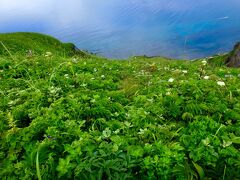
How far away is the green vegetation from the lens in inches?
204

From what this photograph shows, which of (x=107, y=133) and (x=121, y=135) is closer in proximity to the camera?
(x=107, y=133)

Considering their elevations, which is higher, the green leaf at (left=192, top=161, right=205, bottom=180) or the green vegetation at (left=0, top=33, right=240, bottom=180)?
the green vegetation at (left=0, top=33, right=240, bottom=180)

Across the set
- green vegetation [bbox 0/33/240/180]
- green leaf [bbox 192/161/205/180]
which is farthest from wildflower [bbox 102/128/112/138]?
green leaf [bbox 192/161/205/180]

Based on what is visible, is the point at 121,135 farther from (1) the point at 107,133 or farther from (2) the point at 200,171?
(2) the point at 200,171

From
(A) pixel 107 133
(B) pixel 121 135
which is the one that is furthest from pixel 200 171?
(A) pixel 107 133

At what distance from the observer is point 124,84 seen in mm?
11219

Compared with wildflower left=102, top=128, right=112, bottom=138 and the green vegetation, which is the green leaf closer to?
the green vegetation

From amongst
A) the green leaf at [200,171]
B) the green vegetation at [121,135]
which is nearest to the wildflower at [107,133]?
the green vegetation at [121,135]

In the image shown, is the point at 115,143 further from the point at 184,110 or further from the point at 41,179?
Result: the point at 184,110

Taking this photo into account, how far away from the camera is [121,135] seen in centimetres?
622

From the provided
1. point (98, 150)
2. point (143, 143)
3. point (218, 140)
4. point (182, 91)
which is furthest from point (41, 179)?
point (182, 91)

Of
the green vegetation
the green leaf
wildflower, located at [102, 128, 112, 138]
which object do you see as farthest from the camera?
wildflower, located at [102, 128, 112, 138]

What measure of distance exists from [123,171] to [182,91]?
13.8ft

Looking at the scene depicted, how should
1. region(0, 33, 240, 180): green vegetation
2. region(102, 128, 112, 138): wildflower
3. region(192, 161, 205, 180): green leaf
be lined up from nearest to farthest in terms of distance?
region(0, 33, 240, 180): green vegetation, region(192, 161, 205, 180): green leaf, region(102, 128, 112, 138): wildflower
